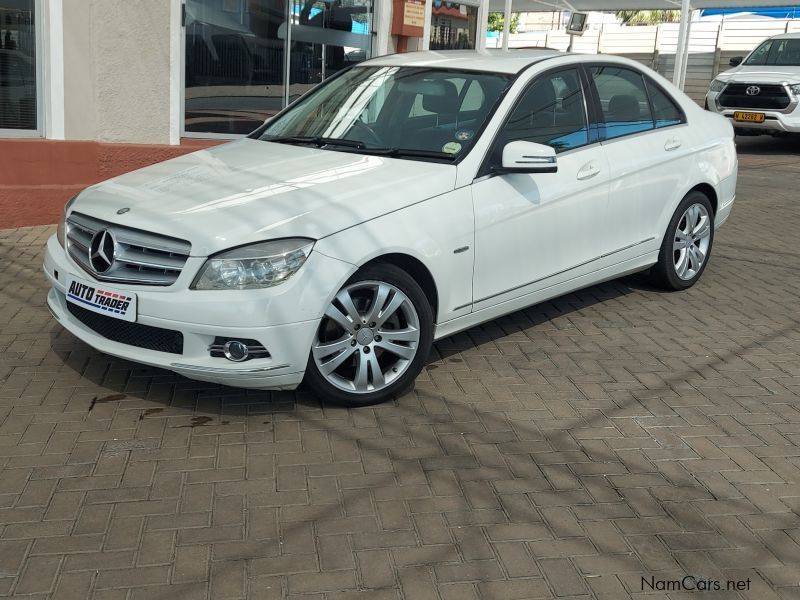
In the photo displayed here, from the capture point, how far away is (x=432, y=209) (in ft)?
A: 16.0

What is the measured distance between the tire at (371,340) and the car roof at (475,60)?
5.57 ft

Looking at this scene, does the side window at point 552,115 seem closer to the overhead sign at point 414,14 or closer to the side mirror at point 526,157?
the side mirror at point 526,157

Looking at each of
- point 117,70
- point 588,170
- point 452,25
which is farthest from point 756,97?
point 588,170

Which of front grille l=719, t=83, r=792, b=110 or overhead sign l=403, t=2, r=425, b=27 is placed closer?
overhead sign l=403, t=2, r=425, b=27

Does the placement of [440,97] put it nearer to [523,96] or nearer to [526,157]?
[523,96]

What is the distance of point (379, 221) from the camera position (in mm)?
4629

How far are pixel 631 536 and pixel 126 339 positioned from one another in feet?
8.00

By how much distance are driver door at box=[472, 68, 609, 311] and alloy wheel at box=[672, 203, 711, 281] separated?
1.16 metres

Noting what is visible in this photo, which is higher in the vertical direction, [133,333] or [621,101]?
[621,101]

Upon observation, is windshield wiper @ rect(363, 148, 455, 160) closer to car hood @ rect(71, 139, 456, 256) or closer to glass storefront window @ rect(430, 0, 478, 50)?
car hood @ rect(71, 139, 456, 256)

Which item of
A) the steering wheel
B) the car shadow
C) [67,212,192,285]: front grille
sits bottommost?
the car shadow

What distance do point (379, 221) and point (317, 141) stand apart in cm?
121

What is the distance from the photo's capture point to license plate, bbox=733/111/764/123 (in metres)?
16.5

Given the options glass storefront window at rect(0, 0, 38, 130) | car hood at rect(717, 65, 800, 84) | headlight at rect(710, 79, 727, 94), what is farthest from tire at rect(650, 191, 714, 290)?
headlight at rect(710, 79, 727, 94)
